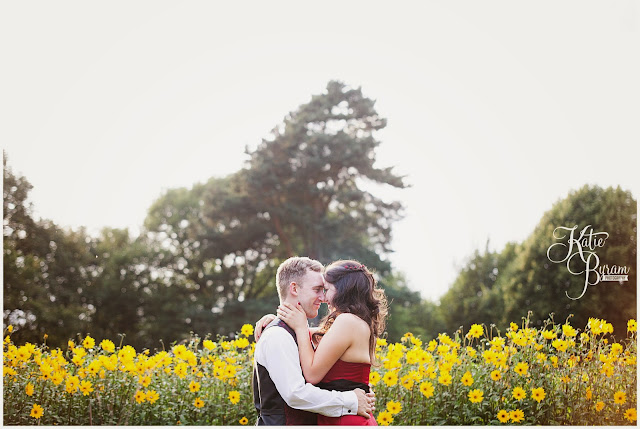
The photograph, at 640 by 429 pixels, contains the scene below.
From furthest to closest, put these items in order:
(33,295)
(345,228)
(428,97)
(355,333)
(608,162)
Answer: (345,228) < (33,295) < (428,97) < (608,162) < (355,333)

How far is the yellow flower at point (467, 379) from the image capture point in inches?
139

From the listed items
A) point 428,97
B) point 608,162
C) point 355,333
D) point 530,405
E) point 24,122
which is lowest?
point 530,405

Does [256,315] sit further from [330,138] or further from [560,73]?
[560,73]

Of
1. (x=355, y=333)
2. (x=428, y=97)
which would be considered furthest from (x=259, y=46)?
(x=355, y=333)

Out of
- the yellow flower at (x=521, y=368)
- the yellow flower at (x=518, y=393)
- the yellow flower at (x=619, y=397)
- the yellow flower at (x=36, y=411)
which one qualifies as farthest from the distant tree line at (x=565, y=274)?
the yellow flower at (x=36, y=411)

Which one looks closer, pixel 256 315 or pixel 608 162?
pixel 608 162

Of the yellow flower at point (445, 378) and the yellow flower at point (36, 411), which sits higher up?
the yellow flower at point (445, 378)

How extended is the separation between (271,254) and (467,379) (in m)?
8.97

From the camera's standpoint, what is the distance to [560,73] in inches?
232

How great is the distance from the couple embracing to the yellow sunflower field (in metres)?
1.21

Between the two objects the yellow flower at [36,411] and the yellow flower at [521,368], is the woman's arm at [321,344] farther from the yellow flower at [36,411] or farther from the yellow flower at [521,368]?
the yellow flower at [36,411]

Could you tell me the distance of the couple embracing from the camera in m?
2.16

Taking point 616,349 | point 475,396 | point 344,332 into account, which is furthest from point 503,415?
point 344,332

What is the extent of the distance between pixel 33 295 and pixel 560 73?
30.7 ft
